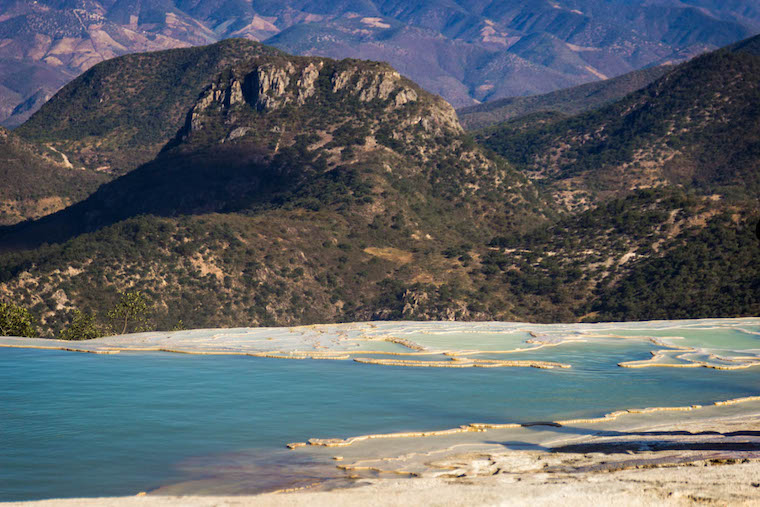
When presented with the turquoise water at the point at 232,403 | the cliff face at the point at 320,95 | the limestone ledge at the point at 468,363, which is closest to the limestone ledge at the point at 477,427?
the turquoise water at the point at 232,403

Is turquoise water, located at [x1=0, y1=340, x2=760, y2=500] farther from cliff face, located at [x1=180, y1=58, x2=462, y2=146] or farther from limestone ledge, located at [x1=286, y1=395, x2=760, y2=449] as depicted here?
cliff face, located at [x1=180, y1=58, x2=462, y2=146]

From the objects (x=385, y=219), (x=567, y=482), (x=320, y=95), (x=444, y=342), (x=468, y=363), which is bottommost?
(x=567, y=482)

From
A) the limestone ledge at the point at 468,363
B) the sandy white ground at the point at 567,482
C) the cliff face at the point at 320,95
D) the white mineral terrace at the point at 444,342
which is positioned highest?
the cliff face at the point at 320,95

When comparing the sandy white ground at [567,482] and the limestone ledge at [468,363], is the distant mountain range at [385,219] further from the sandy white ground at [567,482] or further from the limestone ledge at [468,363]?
the sandy white ground at [567,482]

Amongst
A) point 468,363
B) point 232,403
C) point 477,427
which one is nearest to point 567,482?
point 477,427

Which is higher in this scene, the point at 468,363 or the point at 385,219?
the point at 385,219

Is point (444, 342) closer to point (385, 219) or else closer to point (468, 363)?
point (468, 363)

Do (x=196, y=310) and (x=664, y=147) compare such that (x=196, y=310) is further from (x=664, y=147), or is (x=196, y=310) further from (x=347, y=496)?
(x=664, y=147)
